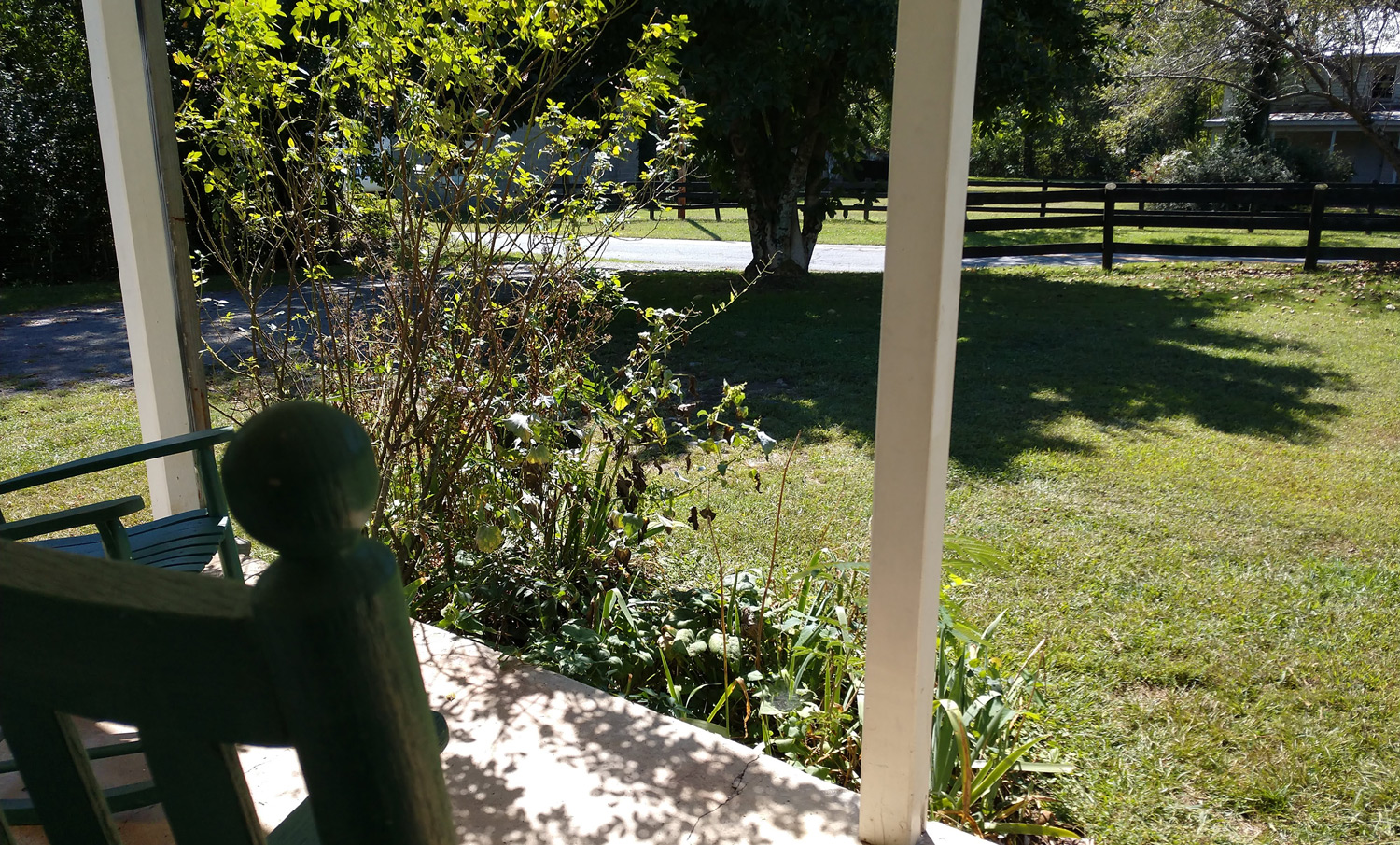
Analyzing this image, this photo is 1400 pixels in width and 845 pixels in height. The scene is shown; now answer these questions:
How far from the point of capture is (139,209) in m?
3.40

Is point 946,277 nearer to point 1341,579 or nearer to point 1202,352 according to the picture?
point 1341,579

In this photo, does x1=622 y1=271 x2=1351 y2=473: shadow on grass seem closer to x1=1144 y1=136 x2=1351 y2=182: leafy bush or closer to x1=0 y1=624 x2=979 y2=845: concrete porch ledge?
x1=0 y1=624 x2=979 y2=845: concrete porch ledge

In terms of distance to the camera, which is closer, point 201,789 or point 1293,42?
point 201,789

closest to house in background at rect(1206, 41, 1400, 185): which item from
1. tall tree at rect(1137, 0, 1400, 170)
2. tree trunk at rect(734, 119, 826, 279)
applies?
tall tree at rect(1137, 0, 1400, 170)

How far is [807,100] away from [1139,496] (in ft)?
23.3

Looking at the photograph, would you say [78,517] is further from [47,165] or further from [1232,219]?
[1232,219]

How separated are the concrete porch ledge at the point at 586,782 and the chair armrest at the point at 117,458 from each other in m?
0.73

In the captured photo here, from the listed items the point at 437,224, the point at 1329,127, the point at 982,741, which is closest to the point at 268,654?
the point at 982,741

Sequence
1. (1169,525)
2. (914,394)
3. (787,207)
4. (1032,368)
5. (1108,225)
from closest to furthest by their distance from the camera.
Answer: (914,394)
(1169,525)
(1032,368)
(787,207)
(1108,225)

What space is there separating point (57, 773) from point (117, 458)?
199 centimetres

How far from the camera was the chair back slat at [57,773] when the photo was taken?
544mm

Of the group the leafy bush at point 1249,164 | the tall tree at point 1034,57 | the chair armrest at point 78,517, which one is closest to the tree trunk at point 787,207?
the tall tree at point 1034,57

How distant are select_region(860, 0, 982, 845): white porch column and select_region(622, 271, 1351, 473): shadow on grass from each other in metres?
3.38

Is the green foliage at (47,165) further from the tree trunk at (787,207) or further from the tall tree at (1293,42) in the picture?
the tall tree at (1293,42)
